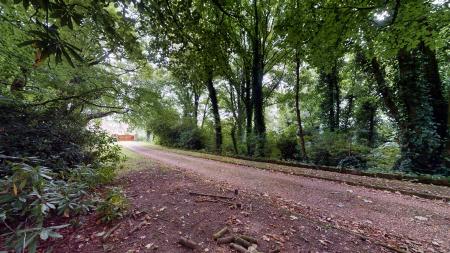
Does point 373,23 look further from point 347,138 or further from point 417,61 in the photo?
point 347,138

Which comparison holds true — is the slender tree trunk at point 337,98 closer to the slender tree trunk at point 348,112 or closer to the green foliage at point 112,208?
the slender tree trunk at point 348,112

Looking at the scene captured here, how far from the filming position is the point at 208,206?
347 centimetres

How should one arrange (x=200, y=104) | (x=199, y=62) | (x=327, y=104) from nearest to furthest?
1. (x=199, y=62)
2. (x=327, y=104)
3. (x=200, y=104)

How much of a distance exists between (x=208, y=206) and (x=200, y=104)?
17528 mm

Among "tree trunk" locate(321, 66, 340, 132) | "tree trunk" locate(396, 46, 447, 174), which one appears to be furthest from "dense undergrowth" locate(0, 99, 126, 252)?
"tree trunk" locate(321, 66, 340, 132)

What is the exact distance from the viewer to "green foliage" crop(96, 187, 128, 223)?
9.97 ft

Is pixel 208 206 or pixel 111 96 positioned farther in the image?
pixel 111 96

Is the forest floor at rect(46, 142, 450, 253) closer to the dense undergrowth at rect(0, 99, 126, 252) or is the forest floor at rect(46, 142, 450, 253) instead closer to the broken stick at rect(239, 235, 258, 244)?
the broken stick at rect(239, 235, 258, 244)

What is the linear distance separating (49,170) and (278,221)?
2746mm

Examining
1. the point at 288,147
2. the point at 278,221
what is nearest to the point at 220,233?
the point at 278,221

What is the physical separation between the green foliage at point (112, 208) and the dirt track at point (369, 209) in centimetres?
247

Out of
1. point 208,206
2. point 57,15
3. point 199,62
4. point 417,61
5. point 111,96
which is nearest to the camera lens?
point 57,15

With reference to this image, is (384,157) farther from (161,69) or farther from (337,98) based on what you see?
(161,69)

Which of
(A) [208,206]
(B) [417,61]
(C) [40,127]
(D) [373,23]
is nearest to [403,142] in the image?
(B) [417,61]
